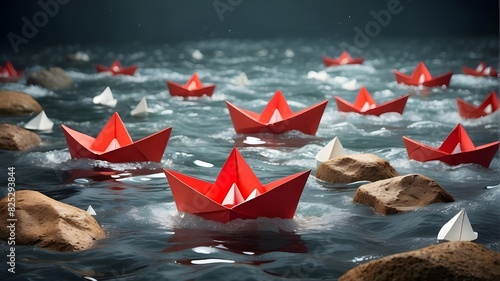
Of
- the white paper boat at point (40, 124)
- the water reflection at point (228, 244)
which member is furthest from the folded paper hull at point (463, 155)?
the white paper boat at point (40, 124)

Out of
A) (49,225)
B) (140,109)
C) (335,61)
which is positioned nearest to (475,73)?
(335,61)

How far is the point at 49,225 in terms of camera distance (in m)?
4.21

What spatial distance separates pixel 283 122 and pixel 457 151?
1.79 m

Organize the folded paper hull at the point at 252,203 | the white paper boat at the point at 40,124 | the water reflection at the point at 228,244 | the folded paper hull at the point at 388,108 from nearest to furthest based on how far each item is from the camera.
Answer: the water reflection at the point at 228,244 → the folded paper hull at the point at 252,203 → the white paper boat at the point at 40,124 → the folded paper hull at the point at 388,108

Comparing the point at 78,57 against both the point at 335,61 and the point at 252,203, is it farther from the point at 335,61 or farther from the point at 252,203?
the point at 252,203

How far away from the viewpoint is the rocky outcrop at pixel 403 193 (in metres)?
4.98

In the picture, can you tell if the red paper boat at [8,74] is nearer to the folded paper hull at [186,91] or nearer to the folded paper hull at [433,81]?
the folded paper hull at [186,91]

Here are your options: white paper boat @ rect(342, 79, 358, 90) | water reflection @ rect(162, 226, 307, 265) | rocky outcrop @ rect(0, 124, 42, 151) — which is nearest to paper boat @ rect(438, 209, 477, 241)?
water reflection @ rect(162, 226, 307, 265)

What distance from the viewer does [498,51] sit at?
19.0 metres

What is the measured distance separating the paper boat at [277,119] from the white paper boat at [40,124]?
6.32 feet

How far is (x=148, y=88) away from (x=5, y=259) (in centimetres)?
834

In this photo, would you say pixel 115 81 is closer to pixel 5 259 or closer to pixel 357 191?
pixel 357 191

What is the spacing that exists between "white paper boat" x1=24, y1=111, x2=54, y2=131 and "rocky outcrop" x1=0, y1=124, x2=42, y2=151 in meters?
0.90

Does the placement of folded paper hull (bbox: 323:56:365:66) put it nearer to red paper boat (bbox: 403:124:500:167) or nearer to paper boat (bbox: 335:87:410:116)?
paper boat (bbox: 335:87:410:116)
